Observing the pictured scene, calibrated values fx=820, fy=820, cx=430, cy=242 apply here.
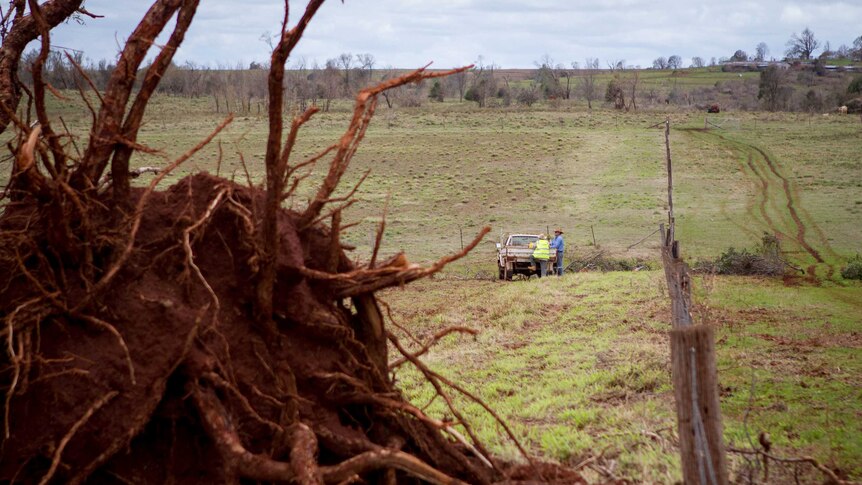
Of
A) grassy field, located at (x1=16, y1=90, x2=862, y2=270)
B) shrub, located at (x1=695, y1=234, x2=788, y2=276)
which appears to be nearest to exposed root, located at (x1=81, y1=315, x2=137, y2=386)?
grassy field, located at (x1=16, y1=90, x2=862, y2=270)

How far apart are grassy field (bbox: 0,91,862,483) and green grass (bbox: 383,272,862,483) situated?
0.12ft

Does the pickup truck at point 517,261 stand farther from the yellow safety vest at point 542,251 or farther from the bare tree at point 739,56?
the bare tree at point 739,56

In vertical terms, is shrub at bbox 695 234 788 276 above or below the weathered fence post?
below

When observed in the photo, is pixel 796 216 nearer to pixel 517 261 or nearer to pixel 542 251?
pixel 542 251

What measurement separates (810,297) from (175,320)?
16.1 meters

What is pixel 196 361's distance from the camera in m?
4.17

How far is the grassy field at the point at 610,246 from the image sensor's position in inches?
304

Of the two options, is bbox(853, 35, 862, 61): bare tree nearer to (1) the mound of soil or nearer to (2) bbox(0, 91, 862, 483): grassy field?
(2) bbox(0, 91, 862, 483): grassy field

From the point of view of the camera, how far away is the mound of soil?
4.01m

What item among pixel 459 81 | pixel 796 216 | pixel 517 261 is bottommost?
pixel 796 216

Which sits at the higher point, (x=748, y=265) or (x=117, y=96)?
(x=117, y=96)

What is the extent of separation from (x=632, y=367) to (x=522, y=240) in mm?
14936

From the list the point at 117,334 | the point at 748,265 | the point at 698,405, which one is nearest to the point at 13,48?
the point at 117,334

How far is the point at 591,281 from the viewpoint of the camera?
19.7m
